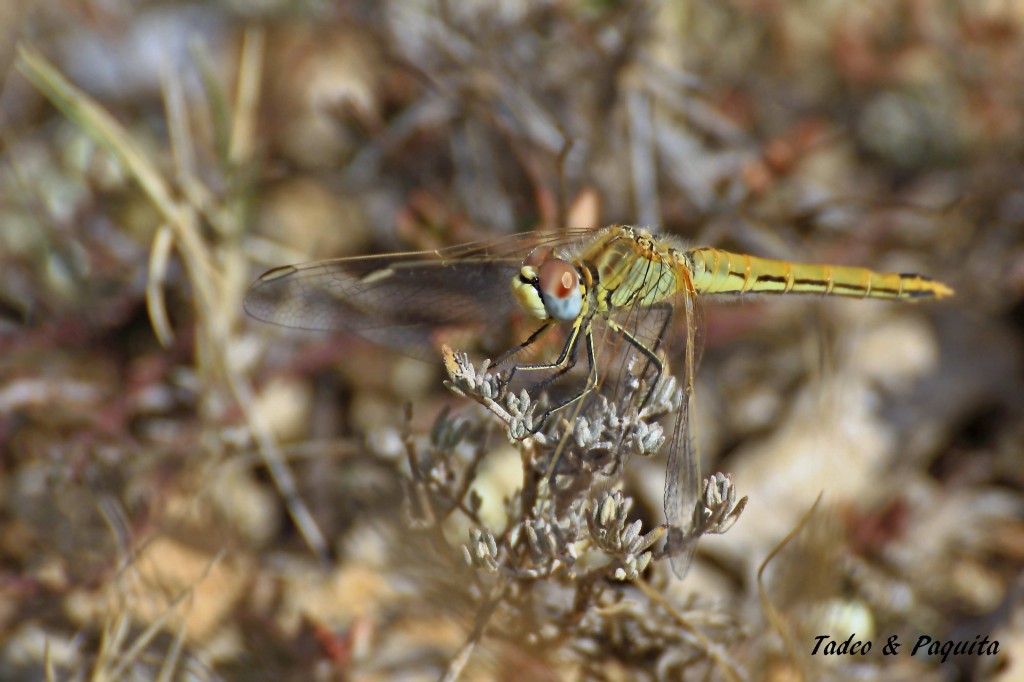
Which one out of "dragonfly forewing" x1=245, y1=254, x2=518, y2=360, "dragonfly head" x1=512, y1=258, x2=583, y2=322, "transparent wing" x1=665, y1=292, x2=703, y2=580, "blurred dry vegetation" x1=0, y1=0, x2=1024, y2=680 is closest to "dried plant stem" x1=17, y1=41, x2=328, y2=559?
"blurred dry vegetation" x1=0, y1=0, x2=1024, y2=680

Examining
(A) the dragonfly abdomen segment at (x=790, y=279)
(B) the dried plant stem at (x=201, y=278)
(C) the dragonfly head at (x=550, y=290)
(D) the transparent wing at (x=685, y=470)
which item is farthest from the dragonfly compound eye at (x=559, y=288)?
(B) the dried plant stem at (x=201, y=278)

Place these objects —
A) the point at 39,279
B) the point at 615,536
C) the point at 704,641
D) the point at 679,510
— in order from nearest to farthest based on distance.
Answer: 1. the point at 615,536
2. the point at 679,510
3. the point at 704,641
4. the point at 39,279

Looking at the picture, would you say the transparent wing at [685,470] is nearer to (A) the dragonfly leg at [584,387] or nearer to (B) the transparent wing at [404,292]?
(A) the dragonfly leg at [584,387]

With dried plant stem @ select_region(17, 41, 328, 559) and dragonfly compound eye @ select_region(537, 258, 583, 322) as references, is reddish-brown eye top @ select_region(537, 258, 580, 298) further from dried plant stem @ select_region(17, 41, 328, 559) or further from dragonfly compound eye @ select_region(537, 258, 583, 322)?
dried plant stem @ select_region(17, 41, 328, 559)

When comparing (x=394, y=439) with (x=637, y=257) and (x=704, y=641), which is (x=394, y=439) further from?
(x=704, y=641)

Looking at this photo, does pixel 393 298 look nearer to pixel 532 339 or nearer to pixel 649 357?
pixel 532 339

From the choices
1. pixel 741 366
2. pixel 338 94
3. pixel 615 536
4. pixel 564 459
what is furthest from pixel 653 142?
pixel 615 536
